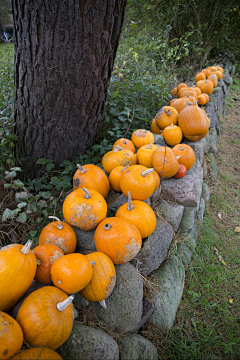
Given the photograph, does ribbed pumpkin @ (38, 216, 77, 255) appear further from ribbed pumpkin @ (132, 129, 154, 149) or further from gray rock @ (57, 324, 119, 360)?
ribbed pumpkin @ (132, 129, 154, 149)

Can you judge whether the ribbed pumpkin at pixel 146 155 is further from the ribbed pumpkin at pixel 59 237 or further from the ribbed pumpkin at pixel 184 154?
the ribbed pumpkin at pixel 59 237

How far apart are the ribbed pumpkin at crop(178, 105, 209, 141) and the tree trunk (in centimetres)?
121

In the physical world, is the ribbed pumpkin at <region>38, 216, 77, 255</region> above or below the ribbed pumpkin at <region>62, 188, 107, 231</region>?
below

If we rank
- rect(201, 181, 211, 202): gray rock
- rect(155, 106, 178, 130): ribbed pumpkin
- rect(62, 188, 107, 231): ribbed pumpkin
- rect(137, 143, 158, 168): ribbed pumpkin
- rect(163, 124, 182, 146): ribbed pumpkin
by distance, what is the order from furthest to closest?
rect(201, 181, 211, 202): gray rock < rect(155, 106, 178, 130): ribbed pumpkin < rect(163, 124, 182, 146): ribbed pumpkin < rect(137, 143, 158, 168): ribbed pumpkin < rect(62, 188, 107, 231): ribbed pumpkin

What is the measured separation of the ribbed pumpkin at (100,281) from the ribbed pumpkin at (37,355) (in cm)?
43

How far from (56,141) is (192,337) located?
2426 millimetres

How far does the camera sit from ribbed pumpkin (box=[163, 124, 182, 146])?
9.99 feet

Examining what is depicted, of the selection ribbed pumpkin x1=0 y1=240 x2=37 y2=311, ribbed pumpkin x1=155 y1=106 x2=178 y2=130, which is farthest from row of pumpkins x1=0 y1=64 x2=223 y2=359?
ribbed pumpkin x1=155 y1=106 x2=178 y2=130

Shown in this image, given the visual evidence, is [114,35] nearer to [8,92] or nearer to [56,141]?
[56,141]

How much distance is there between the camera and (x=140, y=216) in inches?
72.2

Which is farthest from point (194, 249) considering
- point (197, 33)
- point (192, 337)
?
point (197, 33)

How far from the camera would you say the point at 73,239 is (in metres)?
1.79

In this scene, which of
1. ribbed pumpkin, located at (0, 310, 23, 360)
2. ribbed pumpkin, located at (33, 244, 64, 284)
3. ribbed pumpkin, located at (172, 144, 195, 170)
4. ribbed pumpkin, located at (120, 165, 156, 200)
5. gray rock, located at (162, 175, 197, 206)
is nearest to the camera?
ribbed pumpkin, located at (0, 310, 23, 360)

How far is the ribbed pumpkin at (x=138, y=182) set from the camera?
6.51 ft
